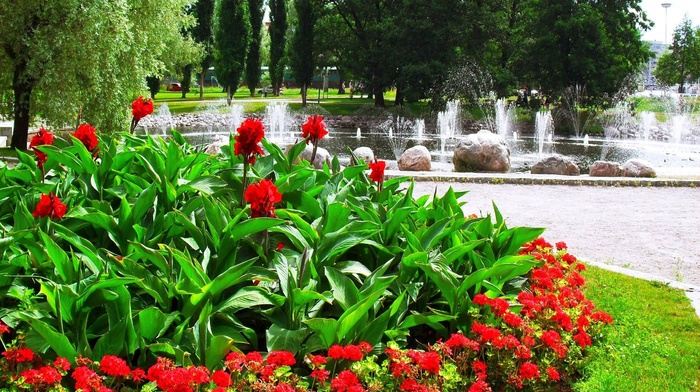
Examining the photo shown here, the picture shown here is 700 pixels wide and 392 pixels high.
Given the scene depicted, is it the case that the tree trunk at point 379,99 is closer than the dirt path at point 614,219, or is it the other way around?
the dirt path at point 614,219

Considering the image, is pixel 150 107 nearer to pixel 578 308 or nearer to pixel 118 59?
pixel 578 308

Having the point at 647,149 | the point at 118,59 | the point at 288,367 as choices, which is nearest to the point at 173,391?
the point at 288,367

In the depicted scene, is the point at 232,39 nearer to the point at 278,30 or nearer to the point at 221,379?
the point at 278,30

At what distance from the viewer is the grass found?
12.1ft

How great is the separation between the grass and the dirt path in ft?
4.12

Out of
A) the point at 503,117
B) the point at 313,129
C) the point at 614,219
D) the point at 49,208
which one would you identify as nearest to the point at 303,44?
the point at 503,117

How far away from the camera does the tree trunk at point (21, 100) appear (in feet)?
52.0

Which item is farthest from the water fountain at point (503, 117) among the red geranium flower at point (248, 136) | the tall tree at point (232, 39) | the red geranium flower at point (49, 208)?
the red geranium flower at point (49, 208)

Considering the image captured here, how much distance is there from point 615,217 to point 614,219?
0.18 m

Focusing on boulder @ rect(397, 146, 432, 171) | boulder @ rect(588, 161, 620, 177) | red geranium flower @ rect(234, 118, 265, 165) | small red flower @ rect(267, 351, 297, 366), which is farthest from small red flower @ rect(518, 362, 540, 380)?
boulder @ rect(588, 161, 620, 177)

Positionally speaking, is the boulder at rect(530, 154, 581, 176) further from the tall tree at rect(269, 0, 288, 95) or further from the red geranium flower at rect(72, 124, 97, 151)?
the tall tree at rect(269, 0, 288, 95)

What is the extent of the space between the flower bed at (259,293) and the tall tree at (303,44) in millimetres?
36524

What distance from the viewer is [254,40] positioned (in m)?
43.6

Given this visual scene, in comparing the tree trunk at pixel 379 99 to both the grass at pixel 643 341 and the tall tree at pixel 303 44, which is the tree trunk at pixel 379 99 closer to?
the tall tree at pixel 303 44
